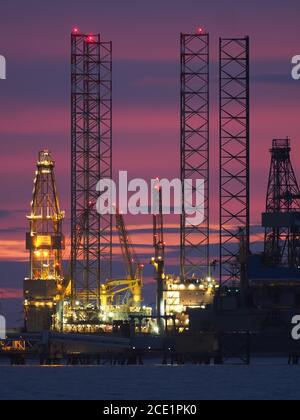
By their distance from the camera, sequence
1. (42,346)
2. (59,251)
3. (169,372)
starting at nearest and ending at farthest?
(169,372)
(42,346)
(59,251)

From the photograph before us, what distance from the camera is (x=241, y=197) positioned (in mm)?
139375

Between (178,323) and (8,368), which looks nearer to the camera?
(8,368)

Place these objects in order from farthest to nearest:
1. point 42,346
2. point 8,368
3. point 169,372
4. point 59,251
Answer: point 59,251
point 42,346
point 8,368
point 169,372

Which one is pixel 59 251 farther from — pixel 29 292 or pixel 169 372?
pixel 169 372

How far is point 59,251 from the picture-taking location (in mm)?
153625
